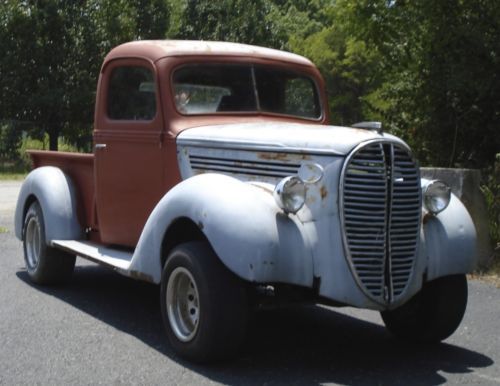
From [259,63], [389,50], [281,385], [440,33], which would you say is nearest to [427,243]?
[281,385]

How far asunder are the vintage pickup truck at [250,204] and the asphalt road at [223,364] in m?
0.23

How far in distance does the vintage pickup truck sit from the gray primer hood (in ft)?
0.03

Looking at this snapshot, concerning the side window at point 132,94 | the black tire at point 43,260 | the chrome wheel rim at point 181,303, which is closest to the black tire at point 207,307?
the chrome wheel rim at point 181,303

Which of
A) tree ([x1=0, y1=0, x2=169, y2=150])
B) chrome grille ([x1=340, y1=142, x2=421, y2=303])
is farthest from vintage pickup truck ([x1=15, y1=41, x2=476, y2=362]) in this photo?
tree ([x1=0, y1=0, x2=169, y2=150])

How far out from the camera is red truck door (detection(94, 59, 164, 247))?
669 centimetres

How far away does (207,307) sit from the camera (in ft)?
17.1

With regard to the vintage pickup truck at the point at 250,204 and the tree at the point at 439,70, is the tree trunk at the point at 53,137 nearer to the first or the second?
the tree at the point at 439,70

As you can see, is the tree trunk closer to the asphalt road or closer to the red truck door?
the asphalt road

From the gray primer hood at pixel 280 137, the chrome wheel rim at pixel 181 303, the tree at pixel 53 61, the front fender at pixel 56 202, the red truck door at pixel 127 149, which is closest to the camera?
the gray primer hood at pixel 280 137

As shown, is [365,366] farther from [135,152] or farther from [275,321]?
[135,152]

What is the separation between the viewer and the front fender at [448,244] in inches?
223

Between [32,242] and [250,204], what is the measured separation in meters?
3.53

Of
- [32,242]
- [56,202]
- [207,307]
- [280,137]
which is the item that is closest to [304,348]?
[207,307]

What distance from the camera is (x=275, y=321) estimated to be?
6902 millimetres
